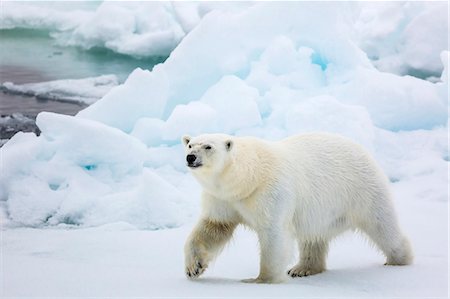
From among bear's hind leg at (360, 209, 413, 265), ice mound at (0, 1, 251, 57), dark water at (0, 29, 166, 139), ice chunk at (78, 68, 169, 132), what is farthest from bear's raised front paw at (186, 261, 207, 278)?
ice mound at (0, 1, 251, 57)

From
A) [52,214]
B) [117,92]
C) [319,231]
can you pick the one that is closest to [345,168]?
[319,231]

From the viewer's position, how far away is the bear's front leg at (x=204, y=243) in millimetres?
3428

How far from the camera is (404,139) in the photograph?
7168mm

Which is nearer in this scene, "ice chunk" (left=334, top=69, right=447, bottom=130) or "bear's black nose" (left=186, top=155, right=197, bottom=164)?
"bear's black nose" (left=186, top=155, right=197, bottom=164)

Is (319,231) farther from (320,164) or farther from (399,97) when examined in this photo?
(399,97)

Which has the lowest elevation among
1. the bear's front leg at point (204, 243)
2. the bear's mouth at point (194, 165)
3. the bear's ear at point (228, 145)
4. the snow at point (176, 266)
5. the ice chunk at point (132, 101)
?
the snow at point (176, 266)

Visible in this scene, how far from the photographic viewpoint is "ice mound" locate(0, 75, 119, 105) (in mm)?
7051

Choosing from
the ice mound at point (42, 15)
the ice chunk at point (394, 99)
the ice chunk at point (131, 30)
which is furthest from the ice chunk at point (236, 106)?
the ice mound at point (42, 15)

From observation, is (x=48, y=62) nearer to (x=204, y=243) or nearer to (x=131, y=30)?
Result: (x=131, y=30)

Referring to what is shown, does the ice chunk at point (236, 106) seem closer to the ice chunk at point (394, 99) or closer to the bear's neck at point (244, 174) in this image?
the ice chunk at point (394, 99)

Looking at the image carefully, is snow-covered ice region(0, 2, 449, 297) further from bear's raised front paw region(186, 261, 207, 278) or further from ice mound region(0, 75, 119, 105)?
ice mound region(0, 75, 119, 105)

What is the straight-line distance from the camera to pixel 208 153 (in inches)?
126

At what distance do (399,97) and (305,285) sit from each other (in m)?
4.29

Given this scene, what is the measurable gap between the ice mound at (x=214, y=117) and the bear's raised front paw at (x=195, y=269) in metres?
1.96
